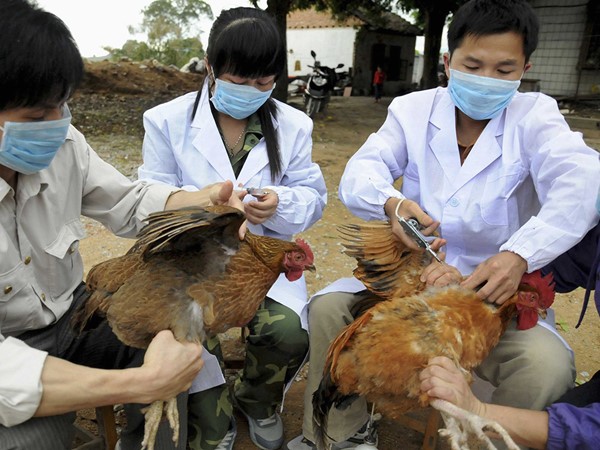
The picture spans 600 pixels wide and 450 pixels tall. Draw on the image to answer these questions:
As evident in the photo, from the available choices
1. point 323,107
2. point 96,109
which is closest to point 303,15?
point 323,107

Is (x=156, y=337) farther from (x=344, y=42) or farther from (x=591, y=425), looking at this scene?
(x=344, y=42)

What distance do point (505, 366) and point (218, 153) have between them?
6.28 feet

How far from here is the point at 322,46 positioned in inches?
1224

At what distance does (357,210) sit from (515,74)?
41.7 inches

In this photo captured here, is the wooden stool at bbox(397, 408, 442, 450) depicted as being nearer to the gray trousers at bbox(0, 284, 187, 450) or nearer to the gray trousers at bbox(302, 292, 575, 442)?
the gray trousers at bbox(302, 292, 575, 442)

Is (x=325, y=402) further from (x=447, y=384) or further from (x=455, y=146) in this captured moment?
(x=455, y=146)

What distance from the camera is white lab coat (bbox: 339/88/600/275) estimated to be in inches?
86.2

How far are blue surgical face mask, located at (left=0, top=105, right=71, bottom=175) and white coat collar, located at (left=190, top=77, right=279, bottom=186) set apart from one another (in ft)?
3.35

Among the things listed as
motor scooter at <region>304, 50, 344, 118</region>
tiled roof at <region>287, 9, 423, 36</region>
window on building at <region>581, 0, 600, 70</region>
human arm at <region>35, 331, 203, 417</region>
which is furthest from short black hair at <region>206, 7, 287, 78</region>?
tiled roof at <region>287, 9, 423, 36</region>

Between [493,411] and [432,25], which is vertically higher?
[432,25]

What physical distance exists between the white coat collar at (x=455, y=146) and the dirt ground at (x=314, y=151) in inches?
62.9

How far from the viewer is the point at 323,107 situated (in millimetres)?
15164

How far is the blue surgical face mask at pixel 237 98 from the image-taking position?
8.92 ft

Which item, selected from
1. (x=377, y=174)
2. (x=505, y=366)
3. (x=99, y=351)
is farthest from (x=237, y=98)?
(x=505, y=366)
